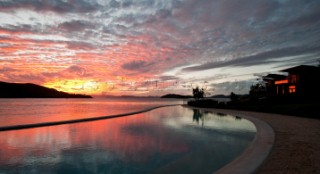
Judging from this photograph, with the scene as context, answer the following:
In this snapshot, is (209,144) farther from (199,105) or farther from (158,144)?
Result: (199,105)

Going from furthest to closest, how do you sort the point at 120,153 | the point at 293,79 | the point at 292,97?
the point at 293,79
the point at 292,97
the point at 120,153

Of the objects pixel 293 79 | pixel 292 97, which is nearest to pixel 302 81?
pixel 293 79

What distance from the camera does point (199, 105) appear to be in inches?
1982

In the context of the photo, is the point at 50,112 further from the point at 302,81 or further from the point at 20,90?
the point at 20,90

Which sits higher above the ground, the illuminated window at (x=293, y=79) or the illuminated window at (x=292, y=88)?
the illuminated window at (x=293, y=79)

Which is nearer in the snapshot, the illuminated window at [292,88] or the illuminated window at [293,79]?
the illuminated window at [293,79]

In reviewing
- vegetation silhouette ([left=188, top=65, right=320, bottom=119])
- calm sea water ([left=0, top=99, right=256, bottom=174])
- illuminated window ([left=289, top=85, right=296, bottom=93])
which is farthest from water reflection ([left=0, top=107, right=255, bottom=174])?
illuminated window ([left=289, top=85, right=296, bottom=93])

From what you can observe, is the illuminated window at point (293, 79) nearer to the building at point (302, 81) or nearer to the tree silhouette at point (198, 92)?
the building at point (302, 81)

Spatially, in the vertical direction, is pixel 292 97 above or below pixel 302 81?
below

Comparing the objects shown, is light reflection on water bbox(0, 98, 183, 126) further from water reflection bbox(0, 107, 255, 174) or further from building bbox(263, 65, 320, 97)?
building bbox(263, 65, 320, 97)

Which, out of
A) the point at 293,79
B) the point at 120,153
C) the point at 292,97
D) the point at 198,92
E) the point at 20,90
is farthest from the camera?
the point at 20,90

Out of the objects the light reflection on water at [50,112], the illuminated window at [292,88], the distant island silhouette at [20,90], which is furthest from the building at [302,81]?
the distant island silhouette at [20,90]

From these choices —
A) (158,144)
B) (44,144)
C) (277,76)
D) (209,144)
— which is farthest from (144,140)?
(277,76)

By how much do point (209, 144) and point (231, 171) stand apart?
17.3 feet
